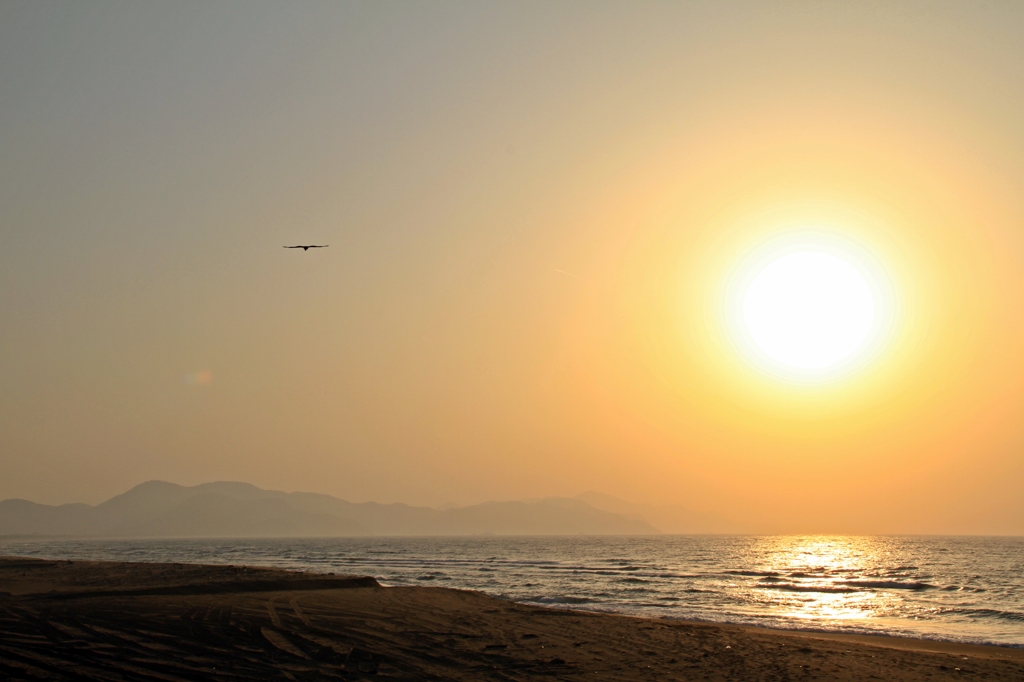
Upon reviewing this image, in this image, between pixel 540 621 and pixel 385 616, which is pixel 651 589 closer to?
pixel 540 621

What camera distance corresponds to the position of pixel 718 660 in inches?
632

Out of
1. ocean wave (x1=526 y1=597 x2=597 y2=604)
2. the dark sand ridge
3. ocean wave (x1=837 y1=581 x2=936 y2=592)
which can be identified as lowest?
ocean wave (x1=837 y1=581 x2=936 y2=592)

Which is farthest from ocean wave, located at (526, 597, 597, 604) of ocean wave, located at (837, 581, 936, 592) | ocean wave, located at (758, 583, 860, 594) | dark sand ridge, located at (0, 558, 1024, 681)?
ocean wave, located at (837, 581, 936, 592)

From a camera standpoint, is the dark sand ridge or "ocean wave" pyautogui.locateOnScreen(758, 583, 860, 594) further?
"ocean wave" pyautogui.locateOnScreen(758, 583, 860, 594)

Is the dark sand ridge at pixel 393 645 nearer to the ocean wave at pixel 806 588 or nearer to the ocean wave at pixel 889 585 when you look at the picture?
the ocean wave at pixel 806 588

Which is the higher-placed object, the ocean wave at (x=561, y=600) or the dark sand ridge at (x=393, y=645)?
the dark sand ridge at (x=393, y=645)

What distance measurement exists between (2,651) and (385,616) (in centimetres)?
1020

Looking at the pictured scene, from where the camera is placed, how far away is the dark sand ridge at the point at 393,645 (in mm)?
13242

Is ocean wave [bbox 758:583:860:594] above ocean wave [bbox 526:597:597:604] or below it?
below

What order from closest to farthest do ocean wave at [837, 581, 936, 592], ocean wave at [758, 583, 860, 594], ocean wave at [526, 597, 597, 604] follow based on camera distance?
ocean wave at [526, 597, 597, 604]
ocean wave at [758, 583, 860, 594]
ocean wave at [837, 581, 936, 592]

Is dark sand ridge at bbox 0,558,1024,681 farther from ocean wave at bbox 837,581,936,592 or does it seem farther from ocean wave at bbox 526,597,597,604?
ocean wave at bbox 837,581,936,592

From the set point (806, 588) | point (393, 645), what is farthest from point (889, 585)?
point (393, 645)

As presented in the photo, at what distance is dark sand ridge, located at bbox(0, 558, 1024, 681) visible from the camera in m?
13.2

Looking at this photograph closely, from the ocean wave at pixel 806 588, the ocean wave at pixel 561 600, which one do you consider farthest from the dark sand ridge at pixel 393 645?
the ocean wave at pixel 806 588
